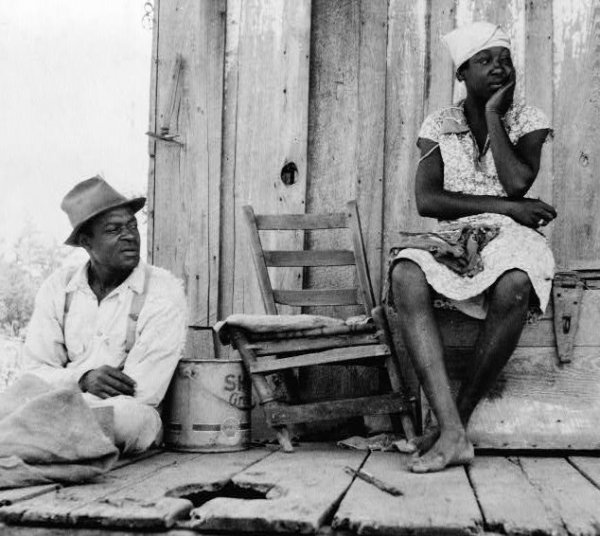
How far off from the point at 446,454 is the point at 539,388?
811 mm

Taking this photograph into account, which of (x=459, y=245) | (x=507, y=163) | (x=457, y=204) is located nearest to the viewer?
(x=459, y=245)

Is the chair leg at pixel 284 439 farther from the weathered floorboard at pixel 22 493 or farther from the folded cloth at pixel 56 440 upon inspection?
the weathered floorboard at pixel 22 493

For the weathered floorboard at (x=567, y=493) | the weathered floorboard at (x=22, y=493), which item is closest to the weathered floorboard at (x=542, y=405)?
the weathered floorboard at (x=567, y=493)

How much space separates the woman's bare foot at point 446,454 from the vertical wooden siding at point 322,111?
149 centimetres

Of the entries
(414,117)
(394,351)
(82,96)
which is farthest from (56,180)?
(394,351)

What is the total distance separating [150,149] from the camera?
15.1 ft

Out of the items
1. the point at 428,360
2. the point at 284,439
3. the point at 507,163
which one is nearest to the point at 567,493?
the point at 428,360

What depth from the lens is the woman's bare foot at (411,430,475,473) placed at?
2904 millimetres

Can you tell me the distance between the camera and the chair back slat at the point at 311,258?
4238 millimetres

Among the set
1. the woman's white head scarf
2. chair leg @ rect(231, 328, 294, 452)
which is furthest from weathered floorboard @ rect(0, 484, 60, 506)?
the woman's white head scarf

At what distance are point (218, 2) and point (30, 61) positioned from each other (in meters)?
3.47

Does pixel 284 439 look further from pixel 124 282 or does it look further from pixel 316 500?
pixel 316 500

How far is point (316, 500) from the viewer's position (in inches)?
94.6

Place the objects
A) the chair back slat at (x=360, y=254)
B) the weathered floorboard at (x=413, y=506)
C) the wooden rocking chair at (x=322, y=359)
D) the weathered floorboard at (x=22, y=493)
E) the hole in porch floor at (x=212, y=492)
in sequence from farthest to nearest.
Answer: the chair back slat at (x=360, y=254), the wooden rocking chair at (x=322, y=359), the hole in porch floor at (x=212, y=492), the weathered floorboard at (x=22, y=493), the weathered floorboard at (x=413, y=506)
